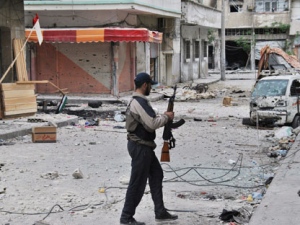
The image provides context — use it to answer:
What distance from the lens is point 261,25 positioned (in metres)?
55.7

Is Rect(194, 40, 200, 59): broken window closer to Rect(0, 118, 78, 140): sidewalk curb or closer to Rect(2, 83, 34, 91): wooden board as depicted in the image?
Rect(0, 118, 78, 140): sidewalk curb

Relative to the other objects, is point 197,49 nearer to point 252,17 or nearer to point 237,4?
point 252,17

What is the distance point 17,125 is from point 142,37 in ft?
32.1

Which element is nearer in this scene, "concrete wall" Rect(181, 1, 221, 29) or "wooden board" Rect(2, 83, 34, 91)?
"wooden board" Rect(2, 83, 34, 91)

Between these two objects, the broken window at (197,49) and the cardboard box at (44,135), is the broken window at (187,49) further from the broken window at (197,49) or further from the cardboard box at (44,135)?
the cardboard box at (44,135)

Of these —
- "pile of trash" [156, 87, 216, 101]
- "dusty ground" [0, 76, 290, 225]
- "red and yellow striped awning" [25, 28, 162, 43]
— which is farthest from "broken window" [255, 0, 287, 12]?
"dusty ground" [0, 76, 290, 225]

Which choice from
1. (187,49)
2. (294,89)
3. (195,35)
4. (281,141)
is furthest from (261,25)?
(281,141)

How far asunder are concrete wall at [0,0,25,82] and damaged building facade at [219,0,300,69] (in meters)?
38.7

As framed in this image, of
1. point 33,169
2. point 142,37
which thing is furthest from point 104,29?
point 33,169

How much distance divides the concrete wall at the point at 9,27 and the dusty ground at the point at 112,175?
333 centimetres

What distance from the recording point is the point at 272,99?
1661cm

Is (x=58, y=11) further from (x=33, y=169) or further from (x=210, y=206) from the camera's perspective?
(x=210, y=206)

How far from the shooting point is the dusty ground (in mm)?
7379

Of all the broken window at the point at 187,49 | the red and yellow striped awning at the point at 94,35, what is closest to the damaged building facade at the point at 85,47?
the red and yellow striped awning at the point at 94,35
